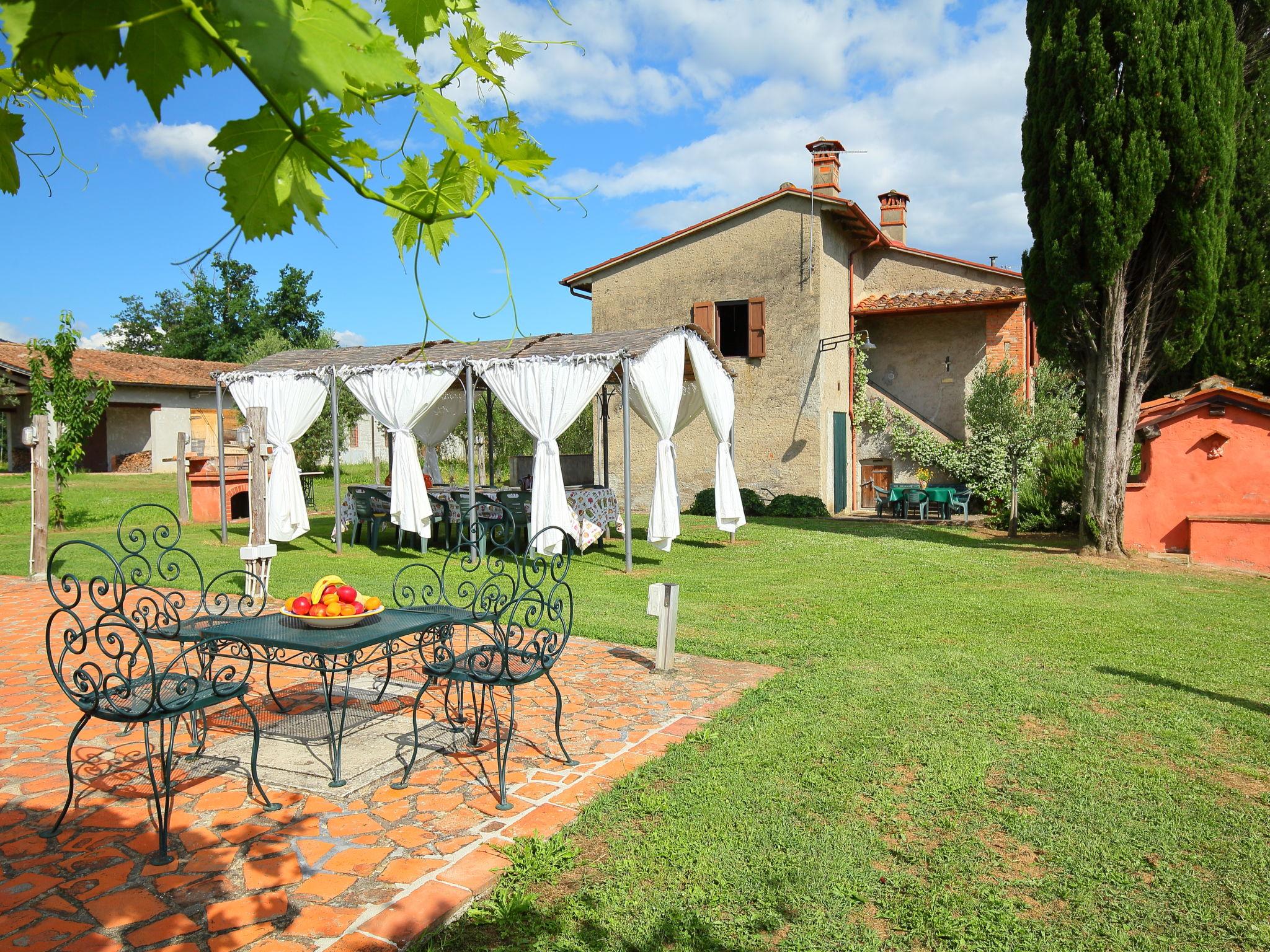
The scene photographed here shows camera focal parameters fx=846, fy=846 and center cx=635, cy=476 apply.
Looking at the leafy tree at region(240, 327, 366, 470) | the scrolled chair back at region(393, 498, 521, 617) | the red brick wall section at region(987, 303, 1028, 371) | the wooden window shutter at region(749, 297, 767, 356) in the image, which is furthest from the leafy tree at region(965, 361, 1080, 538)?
the leafy tree at region(240, 327, 366, 470)

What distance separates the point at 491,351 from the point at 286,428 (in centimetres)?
352

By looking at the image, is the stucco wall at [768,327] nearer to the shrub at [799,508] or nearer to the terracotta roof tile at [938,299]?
Answer: the shrub at [799,508]

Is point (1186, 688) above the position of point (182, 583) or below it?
below

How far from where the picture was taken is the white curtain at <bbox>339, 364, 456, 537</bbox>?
473 inches

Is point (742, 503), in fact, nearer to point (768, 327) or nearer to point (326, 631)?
point (768, 327)

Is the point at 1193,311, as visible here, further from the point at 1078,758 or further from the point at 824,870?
the point at 824,870

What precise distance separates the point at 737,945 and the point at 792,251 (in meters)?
16.5

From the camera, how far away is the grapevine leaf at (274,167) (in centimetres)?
108

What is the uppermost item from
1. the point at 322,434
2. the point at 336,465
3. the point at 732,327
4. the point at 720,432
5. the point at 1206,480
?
the point at 732,327

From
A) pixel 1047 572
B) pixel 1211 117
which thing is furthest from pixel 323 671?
pixel 1211 117

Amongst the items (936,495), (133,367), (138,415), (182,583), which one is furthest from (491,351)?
(133,367)

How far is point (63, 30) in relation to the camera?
2.93 ft

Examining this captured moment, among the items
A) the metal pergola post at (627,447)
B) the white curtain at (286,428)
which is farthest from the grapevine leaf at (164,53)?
the white curtain at (286,428)

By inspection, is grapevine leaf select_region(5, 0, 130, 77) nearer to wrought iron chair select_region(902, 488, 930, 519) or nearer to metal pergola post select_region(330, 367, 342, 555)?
metal pergola post select_region(330, 367, 342, 555)
